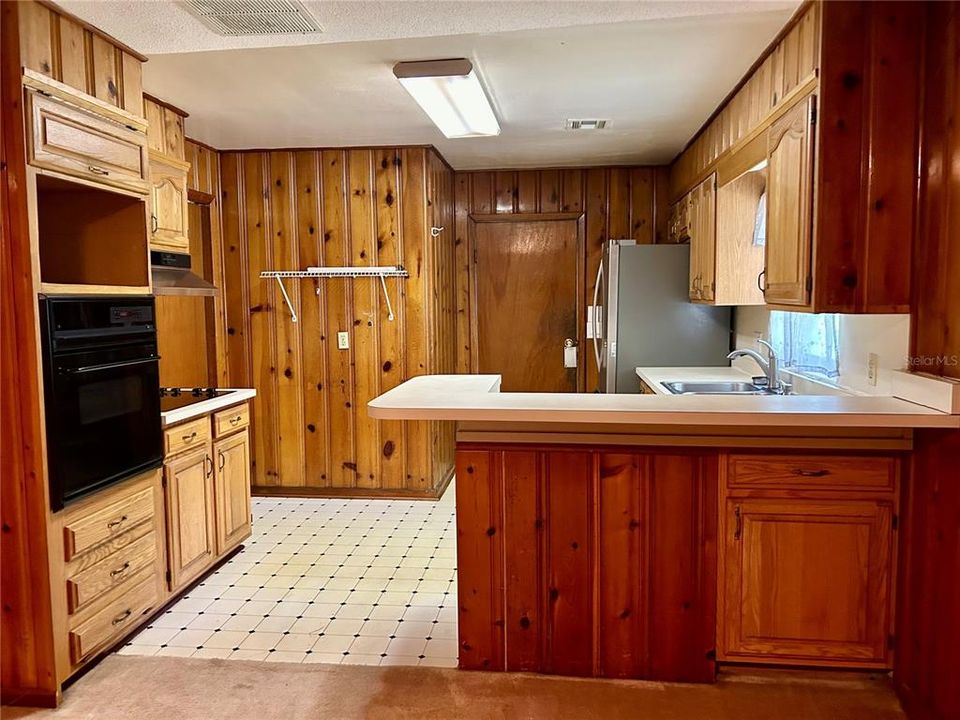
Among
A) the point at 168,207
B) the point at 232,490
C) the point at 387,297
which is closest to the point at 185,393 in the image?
the point at 232,490

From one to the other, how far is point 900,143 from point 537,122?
2104 millimetres

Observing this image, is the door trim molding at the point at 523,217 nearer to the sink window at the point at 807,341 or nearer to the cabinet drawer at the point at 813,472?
the sink window at the point at 807,341

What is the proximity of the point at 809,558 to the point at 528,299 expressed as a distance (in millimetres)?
3495

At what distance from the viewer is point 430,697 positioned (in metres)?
2.29

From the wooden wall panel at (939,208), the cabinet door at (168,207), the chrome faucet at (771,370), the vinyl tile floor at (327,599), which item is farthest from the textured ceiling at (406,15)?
the vinyl tile floor at (327,599)

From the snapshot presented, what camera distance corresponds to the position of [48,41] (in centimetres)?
221

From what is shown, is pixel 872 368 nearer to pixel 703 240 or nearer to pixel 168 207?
pixel 703 240

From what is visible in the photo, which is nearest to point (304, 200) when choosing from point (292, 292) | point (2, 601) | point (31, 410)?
point (292, 292)

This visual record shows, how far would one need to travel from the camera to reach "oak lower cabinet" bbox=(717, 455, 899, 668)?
221 cm

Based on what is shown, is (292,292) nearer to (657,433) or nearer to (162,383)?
(162,383)

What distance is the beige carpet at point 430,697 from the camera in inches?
86.0

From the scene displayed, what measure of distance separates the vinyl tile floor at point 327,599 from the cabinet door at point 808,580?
1083 mm

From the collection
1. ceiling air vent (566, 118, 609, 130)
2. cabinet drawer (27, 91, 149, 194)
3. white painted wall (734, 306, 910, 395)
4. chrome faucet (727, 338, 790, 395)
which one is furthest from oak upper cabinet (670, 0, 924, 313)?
cabinet drawer (27, 91, 149, 194)

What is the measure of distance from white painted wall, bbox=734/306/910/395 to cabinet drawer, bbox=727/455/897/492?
301 mm
